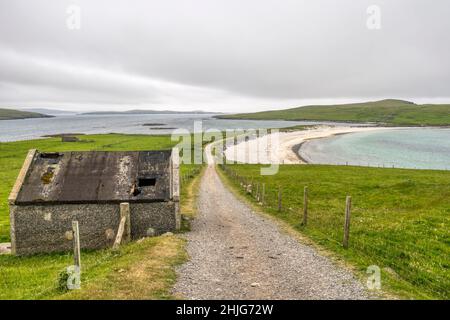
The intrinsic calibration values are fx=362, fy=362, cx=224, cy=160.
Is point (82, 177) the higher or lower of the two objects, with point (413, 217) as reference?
higher

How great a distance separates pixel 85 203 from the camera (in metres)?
23.6

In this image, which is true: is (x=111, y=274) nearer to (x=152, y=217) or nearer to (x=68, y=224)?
(x=152, y=217)

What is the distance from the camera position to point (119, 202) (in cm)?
2375

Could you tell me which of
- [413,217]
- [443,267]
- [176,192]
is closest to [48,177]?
[176,192]

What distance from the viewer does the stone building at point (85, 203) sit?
2314 centimetres

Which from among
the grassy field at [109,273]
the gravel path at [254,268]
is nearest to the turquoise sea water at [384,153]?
the gravel path at [254,268]

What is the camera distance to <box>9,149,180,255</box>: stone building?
75.9ft

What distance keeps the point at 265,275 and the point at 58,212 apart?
15.1 m

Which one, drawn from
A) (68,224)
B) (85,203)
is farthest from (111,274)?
(68,224)

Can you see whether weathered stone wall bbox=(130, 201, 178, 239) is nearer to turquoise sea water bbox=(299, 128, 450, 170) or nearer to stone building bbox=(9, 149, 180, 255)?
stone building bbox=(9, 149, 180, 255)

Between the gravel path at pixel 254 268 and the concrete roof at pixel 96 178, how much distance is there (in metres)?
4.60

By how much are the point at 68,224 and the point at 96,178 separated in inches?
143

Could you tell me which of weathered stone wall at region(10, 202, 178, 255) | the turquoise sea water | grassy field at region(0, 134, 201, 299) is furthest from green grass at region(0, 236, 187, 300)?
the turquoise sea water
